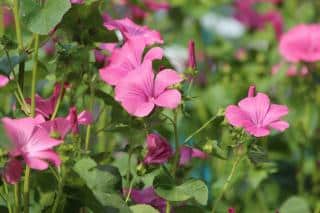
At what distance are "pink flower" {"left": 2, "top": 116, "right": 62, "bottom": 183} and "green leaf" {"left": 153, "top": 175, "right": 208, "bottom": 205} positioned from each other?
0.56ft

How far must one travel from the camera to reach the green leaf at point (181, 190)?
3.28 ft

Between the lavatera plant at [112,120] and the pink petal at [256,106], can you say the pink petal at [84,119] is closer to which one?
the lavatera plant at [112,120]

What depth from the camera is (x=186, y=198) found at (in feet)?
3.25

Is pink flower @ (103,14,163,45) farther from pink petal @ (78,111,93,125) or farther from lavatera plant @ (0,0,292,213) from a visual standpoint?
pink petal @ (78,111,93,125)

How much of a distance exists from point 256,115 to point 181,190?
0.12 metres

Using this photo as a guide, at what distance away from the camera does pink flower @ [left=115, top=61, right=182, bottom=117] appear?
0.97m

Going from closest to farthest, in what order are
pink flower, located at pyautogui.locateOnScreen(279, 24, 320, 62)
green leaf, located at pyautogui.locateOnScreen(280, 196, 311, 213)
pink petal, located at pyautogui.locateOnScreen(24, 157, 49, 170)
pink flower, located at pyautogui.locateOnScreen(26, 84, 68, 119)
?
pink petal, located at pyautogui.locateOnScreen(24, 157, 49, 170), pink flower, located at pyautogui.locateOnScreen(26, 84, 68, 119), green leaf, located at pyautogui.locateOnScreen(280, 196, 311, 213), pink flower, located at pyautogui.locateOnScreen(279, 24, 320, 62)

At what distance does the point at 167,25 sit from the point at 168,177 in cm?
157

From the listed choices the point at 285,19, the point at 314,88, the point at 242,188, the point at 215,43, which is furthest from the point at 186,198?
the point at 285,19

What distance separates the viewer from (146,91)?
99cm

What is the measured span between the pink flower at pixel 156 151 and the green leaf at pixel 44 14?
0.17 metres

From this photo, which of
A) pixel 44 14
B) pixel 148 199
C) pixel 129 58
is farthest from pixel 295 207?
pixel 44 14

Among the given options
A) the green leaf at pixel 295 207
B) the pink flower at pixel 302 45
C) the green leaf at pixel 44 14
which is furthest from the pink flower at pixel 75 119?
the pink flower at pixel 302 45

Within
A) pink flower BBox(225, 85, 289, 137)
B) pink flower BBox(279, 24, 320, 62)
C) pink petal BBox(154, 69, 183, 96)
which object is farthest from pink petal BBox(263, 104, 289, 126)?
pink flower BBox(279, 24, 320, 62)
